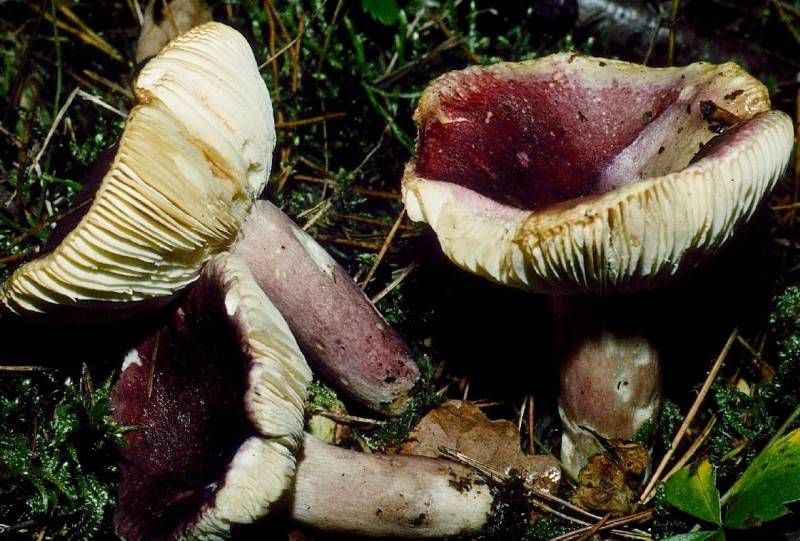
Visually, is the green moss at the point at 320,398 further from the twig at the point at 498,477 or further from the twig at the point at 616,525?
the twig at the point at 616,525

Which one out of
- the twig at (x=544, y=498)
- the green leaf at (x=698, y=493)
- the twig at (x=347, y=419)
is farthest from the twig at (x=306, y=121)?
the green leaf at (x=698, y=493)

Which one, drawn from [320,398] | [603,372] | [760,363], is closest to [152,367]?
[320,398]

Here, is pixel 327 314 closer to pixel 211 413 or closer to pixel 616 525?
pixel 211 413

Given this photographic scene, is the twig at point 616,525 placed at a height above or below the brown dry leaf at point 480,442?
below

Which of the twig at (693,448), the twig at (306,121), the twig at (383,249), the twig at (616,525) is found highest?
the twig at (306,121)

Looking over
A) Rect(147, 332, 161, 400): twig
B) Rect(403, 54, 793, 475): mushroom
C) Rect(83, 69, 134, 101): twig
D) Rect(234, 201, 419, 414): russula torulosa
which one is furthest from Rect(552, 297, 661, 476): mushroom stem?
Rect(83, 69, 134, 101): twig

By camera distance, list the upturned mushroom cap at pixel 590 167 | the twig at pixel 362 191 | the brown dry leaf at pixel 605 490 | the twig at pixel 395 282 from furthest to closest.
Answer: the twig at pixel 362 191 < the twig at pixel 395 282 < the brown dry leaf at pixel 605 490 < the upturned mushroom cap at pixel 590 167

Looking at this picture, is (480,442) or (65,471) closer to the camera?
(65,471)
